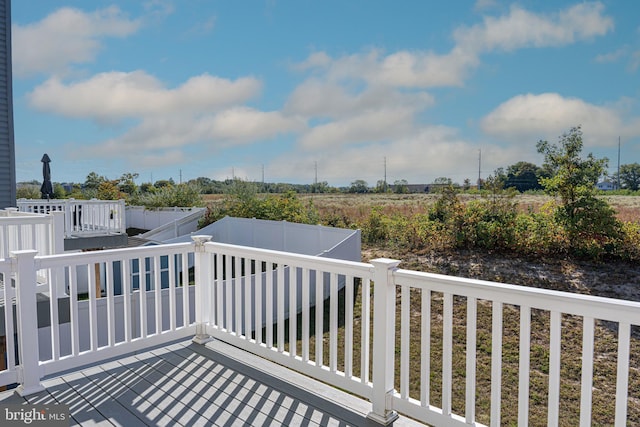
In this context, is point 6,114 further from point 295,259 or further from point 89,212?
point 295,259

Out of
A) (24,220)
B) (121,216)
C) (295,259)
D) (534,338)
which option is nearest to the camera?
(295,259)

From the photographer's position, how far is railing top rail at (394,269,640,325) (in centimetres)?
174

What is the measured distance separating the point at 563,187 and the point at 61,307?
8704mm

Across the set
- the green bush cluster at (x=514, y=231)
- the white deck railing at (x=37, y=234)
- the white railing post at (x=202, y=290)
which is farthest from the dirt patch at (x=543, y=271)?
the white deck railing at (x=37, y=234)

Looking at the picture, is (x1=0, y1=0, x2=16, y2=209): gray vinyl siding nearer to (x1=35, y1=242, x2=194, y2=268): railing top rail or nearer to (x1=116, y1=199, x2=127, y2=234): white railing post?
(x1=116, y1=199, x2=127, y2=234): white railing post

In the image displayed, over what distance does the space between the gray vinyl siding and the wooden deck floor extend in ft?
25.1

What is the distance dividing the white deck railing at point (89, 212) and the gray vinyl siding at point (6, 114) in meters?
0.85

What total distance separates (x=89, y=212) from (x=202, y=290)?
305 inches

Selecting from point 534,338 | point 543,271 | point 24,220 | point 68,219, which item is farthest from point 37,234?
point 543,271

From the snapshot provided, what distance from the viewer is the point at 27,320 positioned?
288cm

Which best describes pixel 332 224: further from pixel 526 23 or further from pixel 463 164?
pixel 463 164

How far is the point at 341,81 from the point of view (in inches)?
704

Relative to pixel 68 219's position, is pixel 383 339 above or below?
below

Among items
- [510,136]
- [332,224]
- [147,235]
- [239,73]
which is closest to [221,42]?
[239,73]
